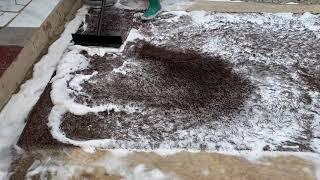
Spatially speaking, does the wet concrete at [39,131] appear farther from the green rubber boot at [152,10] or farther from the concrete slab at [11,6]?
the green rubber boot at [152,10]

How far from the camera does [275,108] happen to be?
2812 mm

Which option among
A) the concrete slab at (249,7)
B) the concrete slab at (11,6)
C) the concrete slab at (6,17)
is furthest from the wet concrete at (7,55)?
the concrete slab at (249,7)

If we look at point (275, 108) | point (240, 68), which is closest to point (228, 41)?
point (240, 68)

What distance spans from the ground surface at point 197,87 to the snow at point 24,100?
0.13 m

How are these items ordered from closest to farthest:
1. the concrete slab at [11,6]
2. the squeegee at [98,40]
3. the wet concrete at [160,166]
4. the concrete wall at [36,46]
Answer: the wet concrete at [160,166] < the concrete wall at [36,46] < the squeegee at [98,40] < the concrete slab at [11,6]

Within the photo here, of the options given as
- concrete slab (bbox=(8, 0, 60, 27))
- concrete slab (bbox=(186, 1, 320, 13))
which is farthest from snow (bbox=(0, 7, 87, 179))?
concrete slab (bbox=(186, 1, 320, 13))

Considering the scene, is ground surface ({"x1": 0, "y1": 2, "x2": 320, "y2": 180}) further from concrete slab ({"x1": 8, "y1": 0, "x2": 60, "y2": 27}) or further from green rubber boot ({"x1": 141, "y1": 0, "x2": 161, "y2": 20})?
concrete slab ({"x1": 8, "y1": 0, "x2": 60, "y2": 27})

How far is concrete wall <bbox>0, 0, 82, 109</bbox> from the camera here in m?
3.01

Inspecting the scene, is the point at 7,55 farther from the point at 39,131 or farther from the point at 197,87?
the point at 197,87

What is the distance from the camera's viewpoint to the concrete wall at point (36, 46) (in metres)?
3.01

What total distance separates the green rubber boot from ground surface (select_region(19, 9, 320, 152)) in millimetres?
91

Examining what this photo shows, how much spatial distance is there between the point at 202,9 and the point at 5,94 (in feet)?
7.71

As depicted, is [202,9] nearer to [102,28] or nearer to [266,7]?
[266,7]

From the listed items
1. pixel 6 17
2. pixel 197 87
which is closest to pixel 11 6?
pixel 6 17
